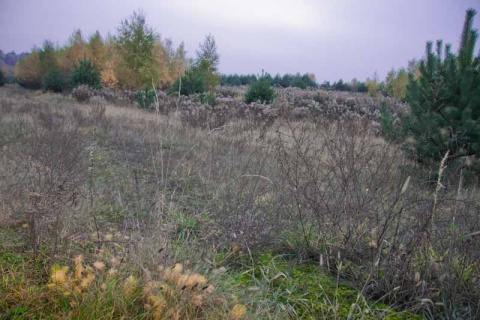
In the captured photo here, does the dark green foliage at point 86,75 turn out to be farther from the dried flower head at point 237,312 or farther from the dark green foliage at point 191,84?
the dried flower head at point 237,312

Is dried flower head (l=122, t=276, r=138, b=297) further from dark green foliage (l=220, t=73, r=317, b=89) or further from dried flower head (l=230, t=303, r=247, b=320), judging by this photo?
dark green foliage (l=220, t=73, r=317, b=89)

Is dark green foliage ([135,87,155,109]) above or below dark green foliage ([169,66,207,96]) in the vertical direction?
below

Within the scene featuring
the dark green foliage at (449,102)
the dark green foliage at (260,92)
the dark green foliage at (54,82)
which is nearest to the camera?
the dark green foliage at (449,102)

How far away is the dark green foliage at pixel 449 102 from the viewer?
193 inches

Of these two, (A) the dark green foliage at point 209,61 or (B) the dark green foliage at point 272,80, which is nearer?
(A) the dark green foliage at point 209,61

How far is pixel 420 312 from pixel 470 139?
3.96 metres

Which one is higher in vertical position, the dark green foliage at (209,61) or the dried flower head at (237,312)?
the dark green foliage at (209,61)

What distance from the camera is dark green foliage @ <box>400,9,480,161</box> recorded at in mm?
4906

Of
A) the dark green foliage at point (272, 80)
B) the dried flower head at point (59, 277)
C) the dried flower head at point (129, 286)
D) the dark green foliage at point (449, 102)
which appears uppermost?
the dark green foliage at point (272, 80)

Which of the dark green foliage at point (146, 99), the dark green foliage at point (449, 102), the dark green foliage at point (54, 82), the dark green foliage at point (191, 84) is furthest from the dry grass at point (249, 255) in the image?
the dark green foliage at point (54, 82)

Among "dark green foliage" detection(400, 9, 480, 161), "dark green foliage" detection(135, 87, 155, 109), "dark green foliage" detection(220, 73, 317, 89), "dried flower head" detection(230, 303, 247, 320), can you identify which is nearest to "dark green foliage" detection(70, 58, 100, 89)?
"dark green foliage" detection(135, 87, 155, 109)

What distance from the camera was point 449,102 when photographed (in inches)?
204


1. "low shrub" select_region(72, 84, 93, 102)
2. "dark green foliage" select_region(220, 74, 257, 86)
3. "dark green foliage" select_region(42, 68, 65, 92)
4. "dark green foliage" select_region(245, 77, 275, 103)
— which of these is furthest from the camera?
"dark green foliage" select_region(220, 74, 257, 86)

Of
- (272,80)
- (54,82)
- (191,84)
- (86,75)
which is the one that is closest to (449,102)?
(191,84)
